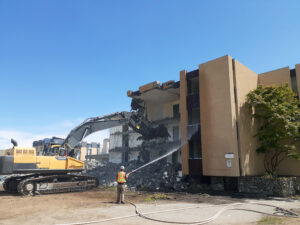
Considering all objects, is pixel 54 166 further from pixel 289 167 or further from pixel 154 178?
pixel 289 167

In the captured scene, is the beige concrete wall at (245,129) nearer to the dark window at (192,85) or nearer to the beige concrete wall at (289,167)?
the beige concrete wall at (289,167)

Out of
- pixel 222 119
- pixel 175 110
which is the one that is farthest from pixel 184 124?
pixel 175 110

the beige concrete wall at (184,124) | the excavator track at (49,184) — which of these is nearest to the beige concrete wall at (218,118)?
the beige concrete wall at (184,124)

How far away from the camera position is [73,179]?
18312 mm

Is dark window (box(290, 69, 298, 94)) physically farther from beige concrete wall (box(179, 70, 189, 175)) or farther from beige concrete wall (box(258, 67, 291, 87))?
beige concrete wall (box(179, 70, 189, 175))

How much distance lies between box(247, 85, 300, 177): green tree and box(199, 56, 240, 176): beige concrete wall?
211 cm

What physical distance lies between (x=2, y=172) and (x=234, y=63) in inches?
676

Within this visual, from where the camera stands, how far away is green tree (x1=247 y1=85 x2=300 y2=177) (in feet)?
54.0

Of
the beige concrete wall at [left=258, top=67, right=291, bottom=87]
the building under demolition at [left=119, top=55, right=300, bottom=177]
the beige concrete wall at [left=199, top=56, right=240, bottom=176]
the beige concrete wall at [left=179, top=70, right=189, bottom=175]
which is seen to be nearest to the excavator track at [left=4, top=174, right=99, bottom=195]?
the beige concrete wall at [left=179, top=70, right=189, bottom=175]

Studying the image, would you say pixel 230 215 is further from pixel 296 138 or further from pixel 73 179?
pixel 73 179

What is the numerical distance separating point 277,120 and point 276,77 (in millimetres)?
5238

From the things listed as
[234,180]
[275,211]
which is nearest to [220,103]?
[234,180]

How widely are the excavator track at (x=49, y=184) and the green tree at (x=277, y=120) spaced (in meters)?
13.5

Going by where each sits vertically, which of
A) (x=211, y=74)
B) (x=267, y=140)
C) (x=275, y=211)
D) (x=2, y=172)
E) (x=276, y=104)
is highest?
(x=211, y=74)
